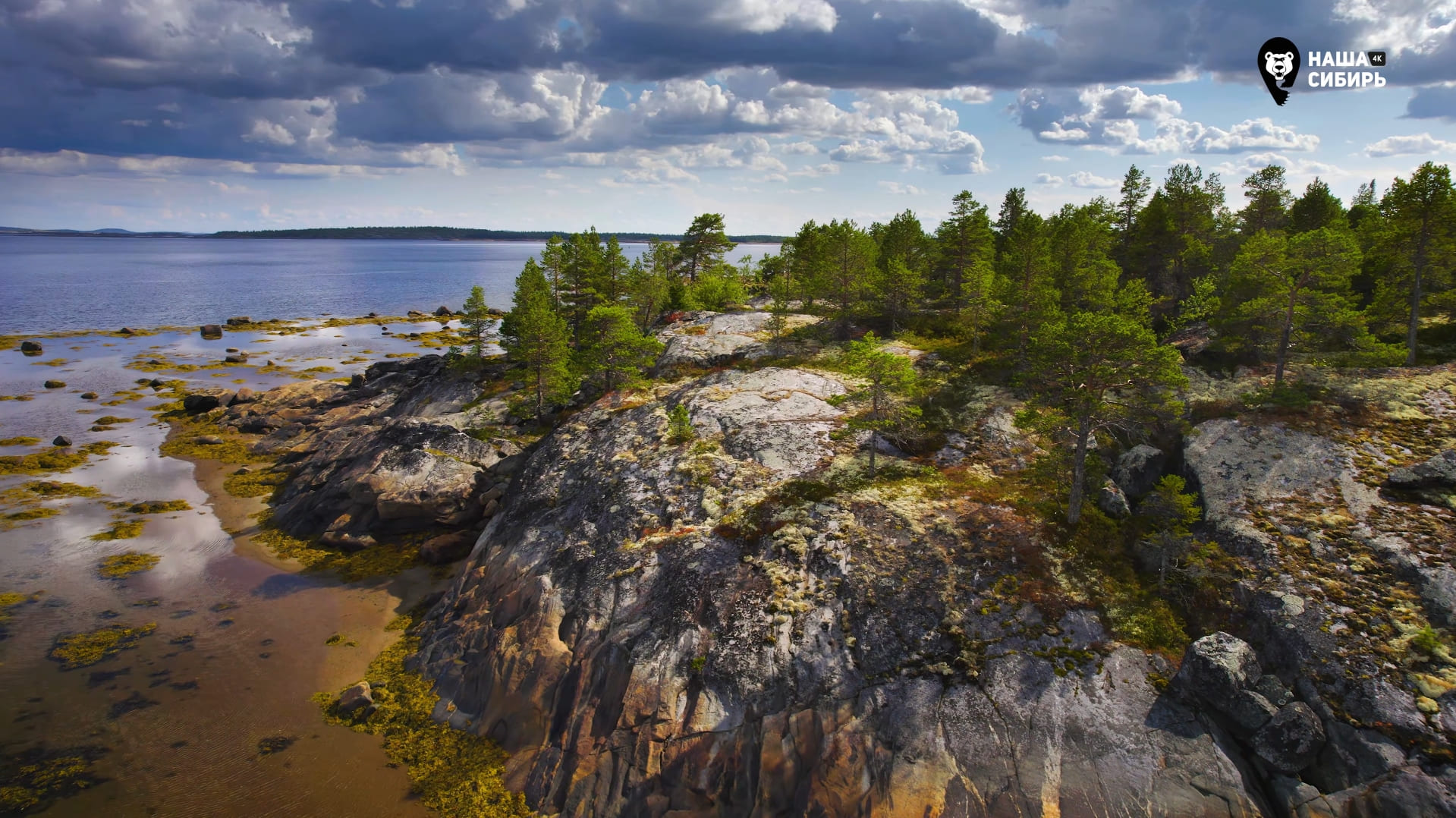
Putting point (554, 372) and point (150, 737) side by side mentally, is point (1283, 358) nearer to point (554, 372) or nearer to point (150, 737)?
point (554, 372)

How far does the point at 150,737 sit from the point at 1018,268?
175 feet

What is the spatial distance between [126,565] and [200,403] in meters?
39.4

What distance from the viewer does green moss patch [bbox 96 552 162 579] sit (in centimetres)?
3591

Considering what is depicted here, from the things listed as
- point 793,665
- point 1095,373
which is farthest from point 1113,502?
point 793,665

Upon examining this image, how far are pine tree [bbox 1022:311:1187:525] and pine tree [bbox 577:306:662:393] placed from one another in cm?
2723

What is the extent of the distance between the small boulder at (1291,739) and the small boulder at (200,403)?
8895 centimetres

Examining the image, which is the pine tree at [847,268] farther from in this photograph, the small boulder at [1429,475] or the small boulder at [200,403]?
the small boulder at [200,403]

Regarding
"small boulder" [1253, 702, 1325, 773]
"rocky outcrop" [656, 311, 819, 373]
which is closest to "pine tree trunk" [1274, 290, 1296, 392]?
"small boulder" [1253, 702, 1325, 773]

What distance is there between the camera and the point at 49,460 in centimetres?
5234

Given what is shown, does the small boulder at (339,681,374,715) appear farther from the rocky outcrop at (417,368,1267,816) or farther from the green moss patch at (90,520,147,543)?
the green moss patch at (90,520,147,543)

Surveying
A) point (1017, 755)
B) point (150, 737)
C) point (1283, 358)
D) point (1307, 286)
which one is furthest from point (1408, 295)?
point (150, 737)

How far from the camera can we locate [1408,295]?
35312mm

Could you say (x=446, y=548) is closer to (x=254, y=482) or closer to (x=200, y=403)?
(x=254, y=482)

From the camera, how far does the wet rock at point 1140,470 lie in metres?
28.2
